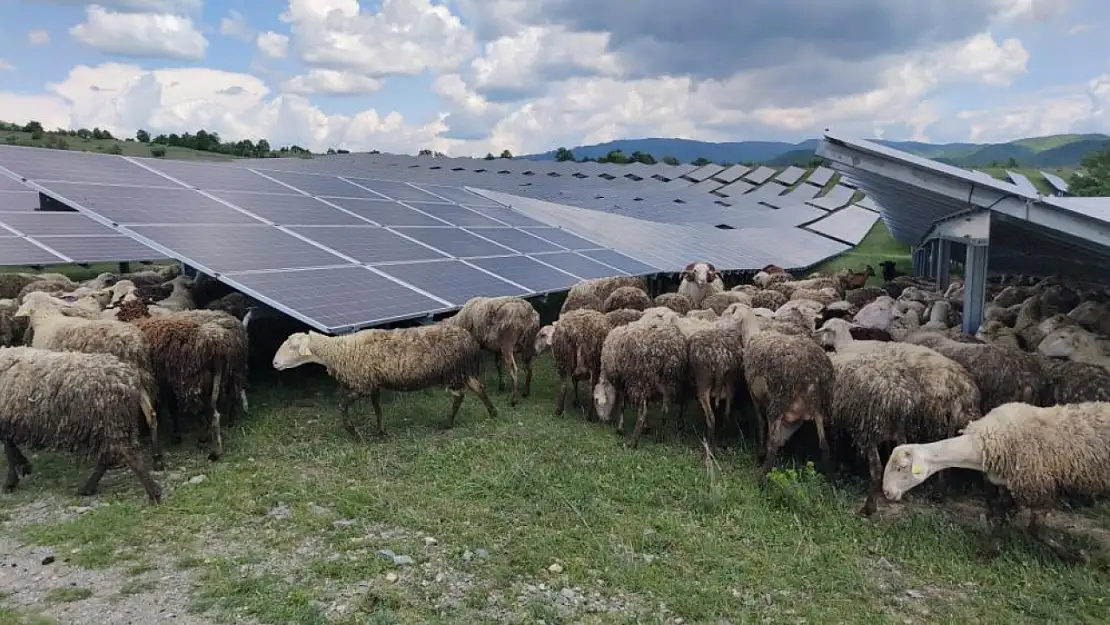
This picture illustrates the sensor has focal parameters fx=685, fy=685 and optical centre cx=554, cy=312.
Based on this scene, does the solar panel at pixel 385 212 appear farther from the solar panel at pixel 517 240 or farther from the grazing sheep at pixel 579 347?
the grazing sheep at pixel 579 347

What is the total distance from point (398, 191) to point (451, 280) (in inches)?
374

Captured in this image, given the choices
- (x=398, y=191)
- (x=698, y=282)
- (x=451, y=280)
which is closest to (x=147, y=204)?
(x=451, y=280)

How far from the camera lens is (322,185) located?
62.3 feet

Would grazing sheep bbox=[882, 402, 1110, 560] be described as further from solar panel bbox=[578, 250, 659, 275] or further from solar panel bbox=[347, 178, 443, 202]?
solar panel bbox=[347, 178, 443, 202]

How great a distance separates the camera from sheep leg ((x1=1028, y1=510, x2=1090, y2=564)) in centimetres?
577

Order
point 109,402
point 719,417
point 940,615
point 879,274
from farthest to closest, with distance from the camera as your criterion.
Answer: point 879,274
point 719,417
point 109,402
point 940,615

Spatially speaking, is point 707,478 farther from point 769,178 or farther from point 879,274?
point 769,178

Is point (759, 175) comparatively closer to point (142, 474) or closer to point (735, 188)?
point (735, 188)

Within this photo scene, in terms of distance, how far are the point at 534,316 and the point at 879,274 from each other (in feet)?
77.7

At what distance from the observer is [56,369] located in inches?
277

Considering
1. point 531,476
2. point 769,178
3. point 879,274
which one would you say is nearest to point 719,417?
point 531,476

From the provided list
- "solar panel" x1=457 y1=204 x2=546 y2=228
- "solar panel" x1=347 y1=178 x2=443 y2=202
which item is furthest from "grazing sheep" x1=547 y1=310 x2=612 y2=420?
"solar panel" x1=347 y1=178 x2=443 y2=202

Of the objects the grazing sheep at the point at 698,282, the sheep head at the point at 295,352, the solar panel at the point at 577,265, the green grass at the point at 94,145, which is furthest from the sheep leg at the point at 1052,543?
the green grass at the point at 94,145

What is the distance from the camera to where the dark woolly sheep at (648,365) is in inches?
347
